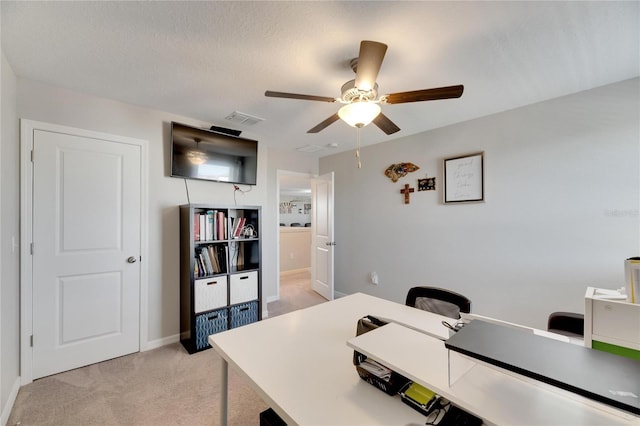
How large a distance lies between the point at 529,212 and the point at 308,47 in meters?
2.43

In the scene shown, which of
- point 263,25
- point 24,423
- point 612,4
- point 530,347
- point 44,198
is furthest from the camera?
point 44,198

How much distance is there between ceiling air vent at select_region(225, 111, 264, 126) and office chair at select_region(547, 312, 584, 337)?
309 cm

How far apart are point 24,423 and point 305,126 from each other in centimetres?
320

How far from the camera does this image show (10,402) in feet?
5.71

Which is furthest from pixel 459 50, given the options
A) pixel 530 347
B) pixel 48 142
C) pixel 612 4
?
pixel 48 142

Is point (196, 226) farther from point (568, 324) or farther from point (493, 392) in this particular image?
point (568, 324)

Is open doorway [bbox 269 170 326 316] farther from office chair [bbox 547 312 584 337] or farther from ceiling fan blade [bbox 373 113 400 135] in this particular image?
Result: office chair [bbox 547 312 584 337]

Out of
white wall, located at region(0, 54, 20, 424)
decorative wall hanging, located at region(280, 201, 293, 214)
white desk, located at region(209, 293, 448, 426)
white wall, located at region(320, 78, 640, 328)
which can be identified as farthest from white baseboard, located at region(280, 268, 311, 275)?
white desk, located at region(209, 293, 448, 426)

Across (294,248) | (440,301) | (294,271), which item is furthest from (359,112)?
(294,271)

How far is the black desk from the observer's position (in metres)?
0.57

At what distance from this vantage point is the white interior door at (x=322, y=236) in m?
3.91

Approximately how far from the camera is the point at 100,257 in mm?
2338

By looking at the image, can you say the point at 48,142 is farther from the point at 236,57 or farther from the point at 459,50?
the point at 459,50

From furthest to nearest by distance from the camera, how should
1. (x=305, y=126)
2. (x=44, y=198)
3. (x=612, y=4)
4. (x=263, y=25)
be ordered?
(x=305, y=126)
(x=44, y=198)
(x=263, y=25)
(x=612, y=4)
